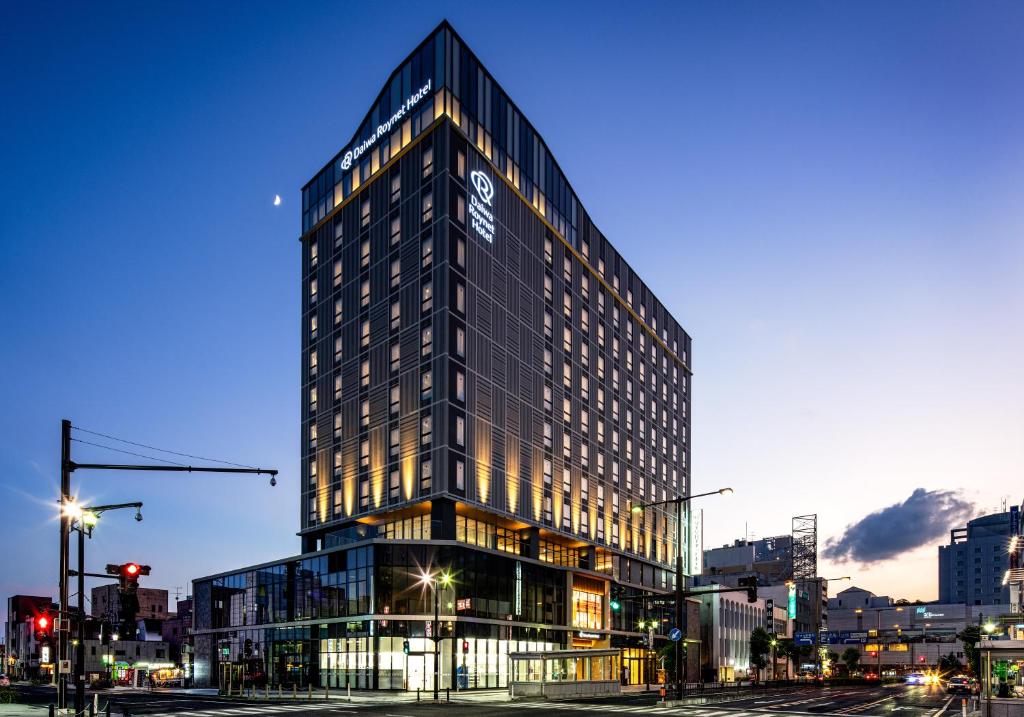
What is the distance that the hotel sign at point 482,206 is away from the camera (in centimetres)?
8131

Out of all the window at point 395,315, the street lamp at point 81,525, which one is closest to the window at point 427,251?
the window at point 395,315

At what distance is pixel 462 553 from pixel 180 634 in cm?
11564

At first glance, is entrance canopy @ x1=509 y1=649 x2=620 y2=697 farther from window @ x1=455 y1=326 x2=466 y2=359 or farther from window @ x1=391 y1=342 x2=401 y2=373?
window @ x1=391 y1=342 x2=401 y2=373

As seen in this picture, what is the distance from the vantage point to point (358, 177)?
9006 cm

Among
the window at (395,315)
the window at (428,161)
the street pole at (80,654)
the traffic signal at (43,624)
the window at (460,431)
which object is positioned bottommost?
the street pole at (80,654)

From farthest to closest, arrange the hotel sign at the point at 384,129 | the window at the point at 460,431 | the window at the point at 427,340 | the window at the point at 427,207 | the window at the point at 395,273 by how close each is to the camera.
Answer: the hotel sign at the point at 384,129, the window at the point at 395,273, the window at the point at 427,207, the window at the point at 427,340, the window at the point at 460,431

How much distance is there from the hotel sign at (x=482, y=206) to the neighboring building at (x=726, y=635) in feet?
244

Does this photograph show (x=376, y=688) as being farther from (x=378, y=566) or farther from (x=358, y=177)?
(x=358, y=177)

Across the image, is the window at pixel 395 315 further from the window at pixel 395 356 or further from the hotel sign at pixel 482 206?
the hotel sign at pixel 482 206

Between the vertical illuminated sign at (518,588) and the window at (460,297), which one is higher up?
the window at (460,297)

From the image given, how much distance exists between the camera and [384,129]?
285 ft

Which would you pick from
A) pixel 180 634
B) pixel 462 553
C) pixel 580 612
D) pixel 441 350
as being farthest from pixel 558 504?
pixel 180 634

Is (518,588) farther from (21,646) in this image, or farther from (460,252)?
(21,646)

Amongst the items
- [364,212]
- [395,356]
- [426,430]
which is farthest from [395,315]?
[364,212]
